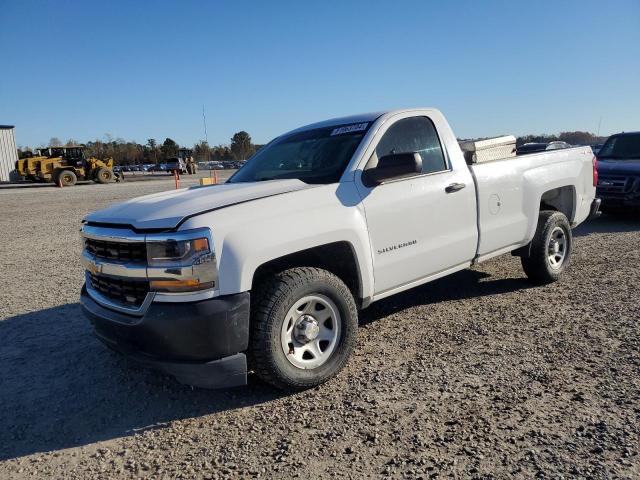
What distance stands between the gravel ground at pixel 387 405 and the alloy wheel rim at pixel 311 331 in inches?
10.0

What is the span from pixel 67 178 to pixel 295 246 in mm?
32838

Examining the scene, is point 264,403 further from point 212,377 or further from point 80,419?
point 80,419

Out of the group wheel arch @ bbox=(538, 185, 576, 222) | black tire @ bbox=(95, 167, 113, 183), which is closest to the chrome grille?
wheel arch @ bbox=(538, 185, 576, 222)

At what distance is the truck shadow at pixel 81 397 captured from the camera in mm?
2838

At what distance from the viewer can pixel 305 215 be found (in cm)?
310

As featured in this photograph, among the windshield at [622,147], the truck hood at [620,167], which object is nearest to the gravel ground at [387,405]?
the truck hood at [620,167]

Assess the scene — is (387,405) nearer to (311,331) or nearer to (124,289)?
(311,331)

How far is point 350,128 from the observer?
3963 mm

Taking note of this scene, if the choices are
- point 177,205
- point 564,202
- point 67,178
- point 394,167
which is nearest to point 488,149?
point 564,202

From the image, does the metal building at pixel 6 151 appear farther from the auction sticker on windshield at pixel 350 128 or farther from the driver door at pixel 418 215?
the driver door at pixel 418 215

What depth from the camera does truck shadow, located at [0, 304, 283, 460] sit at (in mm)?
2838

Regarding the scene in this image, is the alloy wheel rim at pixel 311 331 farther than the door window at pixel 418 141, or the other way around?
the door window at pixel 418 141

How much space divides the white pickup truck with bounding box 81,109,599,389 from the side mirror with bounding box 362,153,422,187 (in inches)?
0.4

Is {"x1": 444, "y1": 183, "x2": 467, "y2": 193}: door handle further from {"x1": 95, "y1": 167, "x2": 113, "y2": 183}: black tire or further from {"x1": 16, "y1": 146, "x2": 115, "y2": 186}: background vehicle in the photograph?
{"x1": 95, "y1": 167, "x2": 113, "y2": 183}: black tire
